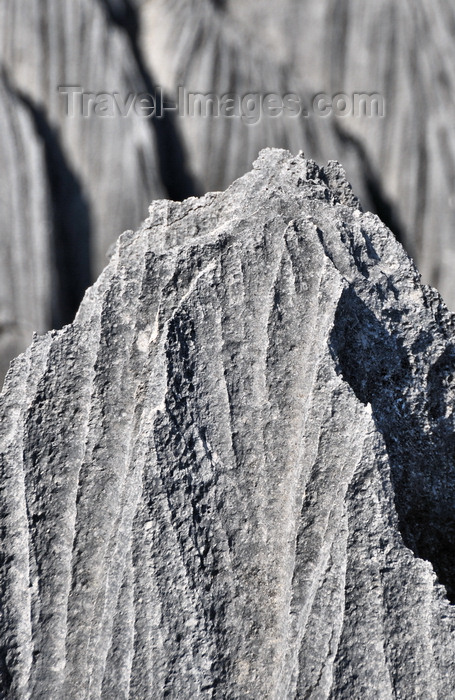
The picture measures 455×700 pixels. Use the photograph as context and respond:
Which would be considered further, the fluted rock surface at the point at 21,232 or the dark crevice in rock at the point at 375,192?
the dark crevice in rock at the point at 375,192

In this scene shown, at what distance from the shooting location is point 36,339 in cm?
69

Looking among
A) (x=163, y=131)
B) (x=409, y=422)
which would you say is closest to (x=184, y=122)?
(x=163, y=131)

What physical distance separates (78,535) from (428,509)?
31 cm

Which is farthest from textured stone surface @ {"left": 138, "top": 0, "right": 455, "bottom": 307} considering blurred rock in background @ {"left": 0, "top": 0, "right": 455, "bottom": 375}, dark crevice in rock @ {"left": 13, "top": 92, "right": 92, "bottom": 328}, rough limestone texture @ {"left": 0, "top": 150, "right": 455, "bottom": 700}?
rough limestone texture @ {"left": 0, "top": 150, "right": 455, "bottom": 700}

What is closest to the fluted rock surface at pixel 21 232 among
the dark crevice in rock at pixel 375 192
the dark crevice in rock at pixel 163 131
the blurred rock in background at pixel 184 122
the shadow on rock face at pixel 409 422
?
the blurred rock in background at pixel 184 122

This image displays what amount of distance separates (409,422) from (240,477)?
166 millimetres

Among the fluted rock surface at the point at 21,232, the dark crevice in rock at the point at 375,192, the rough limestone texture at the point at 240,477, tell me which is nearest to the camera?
the rough limestone texture at the point at 240,477

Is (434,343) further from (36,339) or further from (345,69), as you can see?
(345,69)

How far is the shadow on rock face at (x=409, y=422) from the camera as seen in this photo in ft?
2.19

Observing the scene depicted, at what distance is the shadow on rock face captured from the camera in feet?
2.19

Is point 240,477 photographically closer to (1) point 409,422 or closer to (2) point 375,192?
(1) point 409,422

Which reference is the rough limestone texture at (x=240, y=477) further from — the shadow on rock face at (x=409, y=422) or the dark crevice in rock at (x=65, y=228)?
the dark crevice in rock at (x=65, y=228)

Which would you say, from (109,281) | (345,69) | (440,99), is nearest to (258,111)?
(345,69)

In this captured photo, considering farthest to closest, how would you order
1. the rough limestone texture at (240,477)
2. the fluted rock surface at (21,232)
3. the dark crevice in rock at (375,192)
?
the dark crevice in rock at (375,192), the fluted rock surface at (21,232), the rough limestone texture at (240,477)
